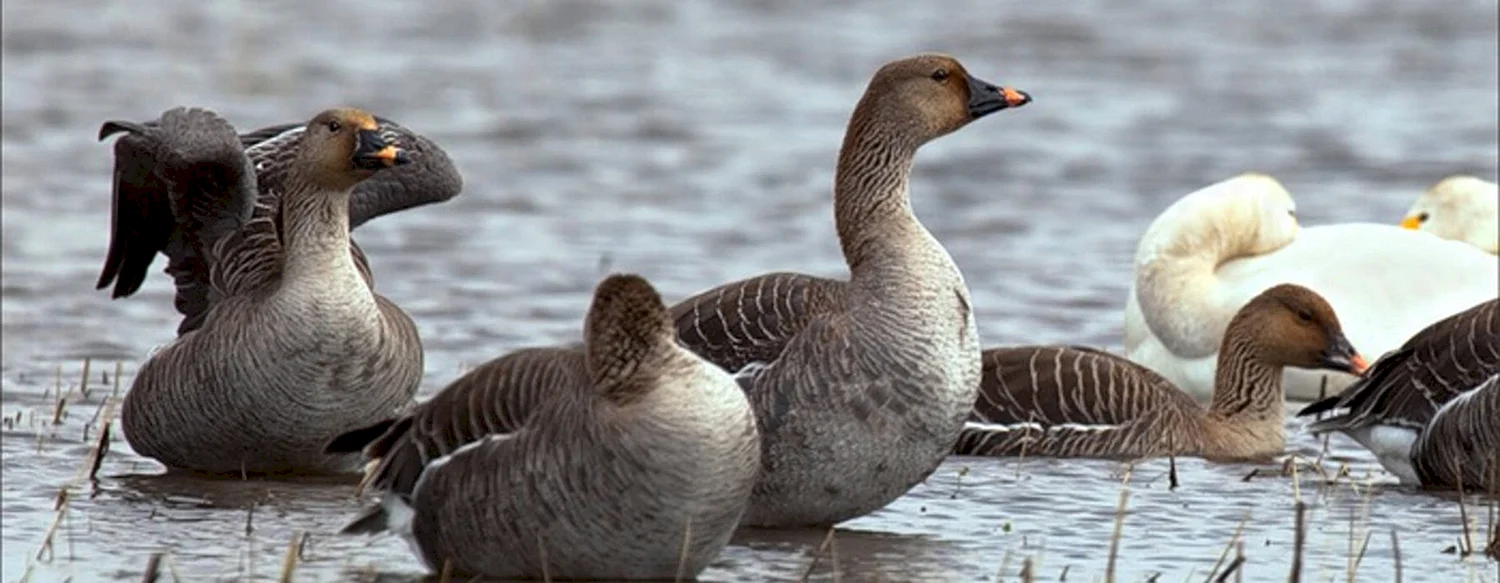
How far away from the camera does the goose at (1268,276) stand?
43.5 feet

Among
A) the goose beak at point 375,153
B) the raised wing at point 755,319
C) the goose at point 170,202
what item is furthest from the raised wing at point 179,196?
the raised wing at point 755,319

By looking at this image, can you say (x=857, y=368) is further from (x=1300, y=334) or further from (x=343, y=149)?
(x=1300, y=334)

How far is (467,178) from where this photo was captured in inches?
784

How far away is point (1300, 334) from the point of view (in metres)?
11.6

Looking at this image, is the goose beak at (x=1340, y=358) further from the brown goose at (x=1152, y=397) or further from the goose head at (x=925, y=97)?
the goose head at (x=925, y=97)

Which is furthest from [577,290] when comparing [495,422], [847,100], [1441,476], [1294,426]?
[847,100]

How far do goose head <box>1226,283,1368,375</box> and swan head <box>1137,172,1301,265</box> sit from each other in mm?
1935

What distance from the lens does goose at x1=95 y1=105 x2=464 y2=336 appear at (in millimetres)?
10859

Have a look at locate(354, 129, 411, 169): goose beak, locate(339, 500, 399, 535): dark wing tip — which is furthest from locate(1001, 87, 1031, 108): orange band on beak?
locate(339, 500, 399, 535): dark wing tip

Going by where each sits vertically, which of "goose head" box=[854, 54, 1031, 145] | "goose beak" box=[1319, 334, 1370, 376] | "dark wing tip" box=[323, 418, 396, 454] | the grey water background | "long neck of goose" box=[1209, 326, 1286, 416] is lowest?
the grey water background

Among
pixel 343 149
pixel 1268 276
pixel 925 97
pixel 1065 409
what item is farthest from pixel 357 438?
pixel 1268 276

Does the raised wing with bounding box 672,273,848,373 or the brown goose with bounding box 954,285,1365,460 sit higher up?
the raised wing with bounding box 672,273,848,373

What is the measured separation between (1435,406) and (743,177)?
396 inches

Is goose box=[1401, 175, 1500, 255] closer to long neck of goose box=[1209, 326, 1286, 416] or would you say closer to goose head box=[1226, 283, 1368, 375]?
goose head box=[1226, 283, 1368, 375]
